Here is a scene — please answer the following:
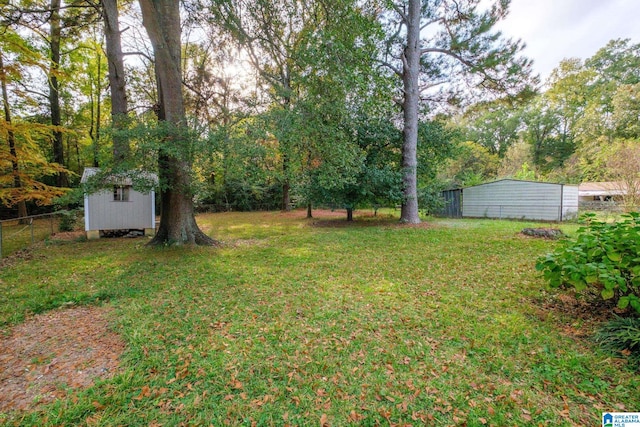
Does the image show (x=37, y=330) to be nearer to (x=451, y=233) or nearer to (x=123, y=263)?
(x=123, y=263)

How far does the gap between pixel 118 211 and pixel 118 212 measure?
0.12 feet

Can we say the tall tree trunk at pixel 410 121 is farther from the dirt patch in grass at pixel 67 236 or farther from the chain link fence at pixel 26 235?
the dirt patch in grass at pixel 67 236

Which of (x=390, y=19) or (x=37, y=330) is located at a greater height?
(x=390, y=19)

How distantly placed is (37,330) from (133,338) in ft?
4.23

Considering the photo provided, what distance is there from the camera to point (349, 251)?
262 inches

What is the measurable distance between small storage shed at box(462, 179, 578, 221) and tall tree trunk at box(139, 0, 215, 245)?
14.2 metres

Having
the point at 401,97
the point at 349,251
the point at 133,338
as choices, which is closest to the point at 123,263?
the point at 133,338

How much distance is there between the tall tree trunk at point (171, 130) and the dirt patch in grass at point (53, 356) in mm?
3335

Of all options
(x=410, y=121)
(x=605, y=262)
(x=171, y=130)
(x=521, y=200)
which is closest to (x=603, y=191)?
(x=521, y=200)

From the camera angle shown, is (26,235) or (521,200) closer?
(26,235)

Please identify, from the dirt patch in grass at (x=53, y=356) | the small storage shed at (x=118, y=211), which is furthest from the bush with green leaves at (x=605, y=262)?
the small storage shed at (x=118, y=211)

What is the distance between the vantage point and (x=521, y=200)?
1316 cm

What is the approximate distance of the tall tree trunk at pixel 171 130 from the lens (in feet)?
18.5

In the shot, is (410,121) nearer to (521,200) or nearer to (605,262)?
(521,200)
